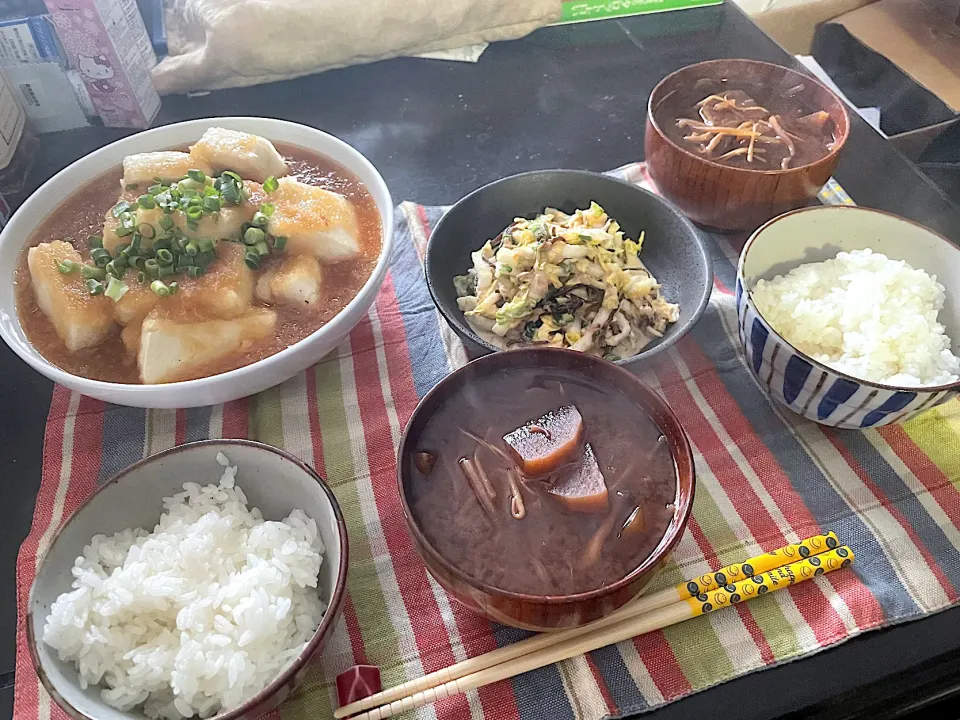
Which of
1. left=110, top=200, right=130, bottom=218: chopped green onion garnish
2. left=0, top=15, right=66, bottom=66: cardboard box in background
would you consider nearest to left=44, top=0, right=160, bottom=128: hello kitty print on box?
left=0, top=15, right=66, bottom=66: cardboard box in background

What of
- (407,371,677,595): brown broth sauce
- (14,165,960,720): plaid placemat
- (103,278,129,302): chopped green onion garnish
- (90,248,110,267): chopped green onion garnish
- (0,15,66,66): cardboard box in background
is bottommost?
(14,165,960,720): plaid placemat

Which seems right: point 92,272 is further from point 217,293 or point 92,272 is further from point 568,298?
point 568,298

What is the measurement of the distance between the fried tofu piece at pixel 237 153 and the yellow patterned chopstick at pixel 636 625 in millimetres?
1038

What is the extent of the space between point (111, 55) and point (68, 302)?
90 centimetres

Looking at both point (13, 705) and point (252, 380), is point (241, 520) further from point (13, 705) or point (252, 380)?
point (13, 705)

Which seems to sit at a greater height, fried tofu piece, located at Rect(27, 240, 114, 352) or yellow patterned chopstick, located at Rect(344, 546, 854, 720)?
fried tofu piece, located at Rect(27, 240, 114, 352)

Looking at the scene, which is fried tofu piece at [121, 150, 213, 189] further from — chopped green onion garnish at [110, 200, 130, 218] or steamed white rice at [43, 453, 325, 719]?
steamed white rice at [43, 453, 325, 719]

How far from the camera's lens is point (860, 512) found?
121 centimetres

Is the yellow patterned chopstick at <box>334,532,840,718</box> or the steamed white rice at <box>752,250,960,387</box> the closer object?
the yellow patterned chopstick at <box>334,532,840,718</box>

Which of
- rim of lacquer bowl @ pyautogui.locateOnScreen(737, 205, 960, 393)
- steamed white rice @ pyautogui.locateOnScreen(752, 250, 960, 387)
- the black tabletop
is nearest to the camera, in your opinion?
rim of lacquer bowl @ pyautogui.locateOnScreen(737, 205, 960, 393)

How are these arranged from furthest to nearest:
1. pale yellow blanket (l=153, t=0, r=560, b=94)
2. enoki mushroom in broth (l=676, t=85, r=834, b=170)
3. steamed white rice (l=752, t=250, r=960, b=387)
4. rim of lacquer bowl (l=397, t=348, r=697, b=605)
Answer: pale yellow blanket (l=153, t=0, r=560, b=94) → enoki mushroom in broth (l=676, t=85, r=834, b=170) → steamed white rice (l=752, t=250, r=960, b=387) → rim of lacquer bowl (l=397, t=348, r=697, b=605)

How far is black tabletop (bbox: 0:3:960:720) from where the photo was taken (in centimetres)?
145

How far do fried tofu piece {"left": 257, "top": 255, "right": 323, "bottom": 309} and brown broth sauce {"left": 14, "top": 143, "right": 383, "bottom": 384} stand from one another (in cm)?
2

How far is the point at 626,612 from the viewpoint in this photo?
1.06 meters
